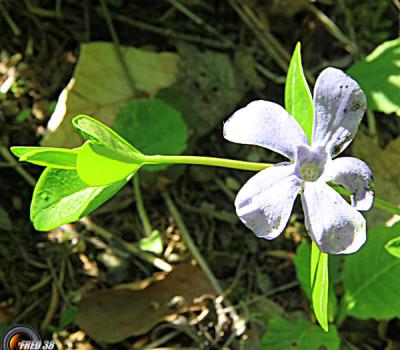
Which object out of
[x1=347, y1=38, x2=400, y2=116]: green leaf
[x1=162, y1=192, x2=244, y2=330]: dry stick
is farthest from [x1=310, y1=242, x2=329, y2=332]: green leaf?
[x1=347, y1=38, x2=400, y2=116]: green leaf

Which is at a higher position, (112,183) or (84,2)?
(112,183)

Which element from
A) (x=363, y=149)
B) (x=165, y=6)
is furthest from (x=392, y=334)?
(x=165, y=6)

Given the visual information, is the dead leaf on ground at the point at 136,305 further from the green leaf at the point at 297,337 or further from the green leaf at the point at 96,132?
the green leaf at the point at 96,132

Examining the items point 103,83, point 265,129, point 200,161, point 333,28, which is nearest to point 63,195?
point 200,161

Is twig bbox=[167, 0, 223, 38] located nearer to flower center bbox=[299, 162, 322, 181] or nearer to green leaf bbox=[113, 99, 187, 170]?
green leaf bbox=[113, 99, 187, 170]

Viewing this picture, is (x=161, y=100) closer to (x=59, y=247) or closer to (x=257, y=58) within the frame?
(x=257, y=58)

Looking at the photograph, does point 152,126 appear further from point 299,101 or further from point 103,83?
point 299,101

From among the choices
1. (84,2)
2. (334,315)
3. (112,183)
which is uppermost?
(112,183)
